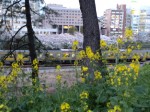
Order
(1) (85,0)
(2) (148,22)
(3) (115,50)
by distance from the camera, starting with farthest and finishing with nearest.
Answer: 1. (2) (148,22)
2. (1) (85,0)
3. (3) (115,50)

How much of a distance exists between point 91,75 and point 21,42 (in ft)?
27.3

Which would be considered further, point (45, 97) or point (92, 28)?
point (92, 28)

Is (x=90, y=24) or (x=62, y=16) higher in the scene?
(x=62, y=16)

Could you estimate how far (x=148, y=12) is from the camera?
9.21 metres

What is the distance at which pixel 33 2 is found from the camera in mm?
11555

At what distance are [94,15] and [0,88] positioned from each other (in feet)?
13.2

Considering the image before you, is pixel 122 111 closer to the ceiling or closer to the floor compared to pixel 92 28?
closer to the floor

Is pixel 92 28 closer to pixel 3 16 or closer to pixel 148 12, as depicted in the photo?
pixel 148 12

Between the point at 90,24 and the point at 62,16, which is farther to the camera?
the point at 62,16

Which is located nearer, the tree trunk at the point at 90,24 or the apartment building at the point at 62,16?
the tree trunk at the point at 90,24

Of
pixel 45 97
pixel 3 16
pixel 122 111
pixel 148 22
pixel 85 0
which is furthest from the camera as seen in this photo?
pixel 3 16

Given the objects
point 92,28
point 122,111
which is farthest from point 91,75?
point 92,28

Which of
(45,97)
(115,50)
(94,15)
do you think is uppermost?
(94,15)

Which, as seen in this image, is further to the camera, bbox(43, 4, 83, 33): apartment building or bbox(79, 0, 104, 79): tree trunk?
bbox(43, 4, 83, 33): apartment building
